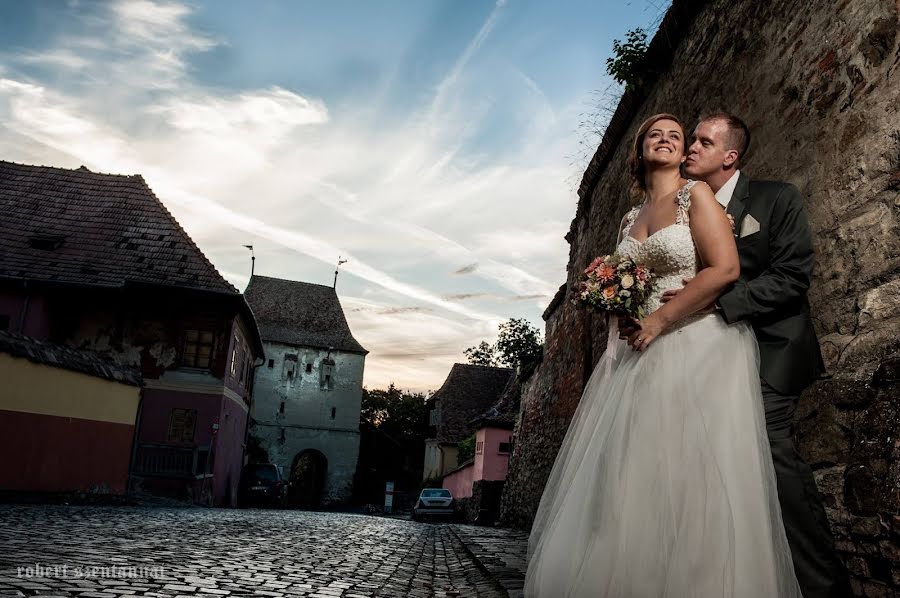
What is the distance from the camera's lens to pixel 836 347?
11.3ft

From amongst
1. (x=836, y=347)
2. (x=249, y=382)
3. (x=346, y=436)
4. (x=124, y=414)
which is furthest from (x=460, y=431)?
(x=836, y=347)

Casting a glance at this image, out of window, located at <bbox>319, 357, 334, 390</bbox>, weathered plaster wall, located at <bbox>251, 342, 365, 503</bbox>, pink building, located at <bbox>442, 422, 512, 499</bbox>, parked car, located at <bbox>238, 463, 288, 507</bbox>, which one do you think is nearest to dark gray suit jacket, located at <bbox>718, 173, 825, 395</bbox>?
parked car, located at <bbox>238, 463, 288, 507</bbox>

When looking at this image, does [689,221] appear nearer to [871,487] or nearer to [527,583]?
[871,487]

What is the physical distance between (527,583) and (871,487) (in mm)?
1508

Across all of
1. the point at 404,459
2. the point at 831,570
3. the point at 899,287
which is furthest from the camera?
the point at 404,459

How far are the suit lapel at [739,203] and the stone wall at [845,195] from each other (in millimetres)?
756

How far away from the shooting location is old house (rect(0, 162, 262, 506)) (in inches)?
805

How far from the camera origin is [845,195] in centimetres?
354

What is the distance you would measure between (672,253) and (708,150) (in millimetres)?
592

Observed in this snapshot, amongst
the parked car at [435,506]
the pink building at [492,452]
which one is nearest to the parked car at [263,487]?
the parked car at [435,506]

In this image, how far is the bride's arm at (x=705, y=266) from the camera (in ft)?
8.97

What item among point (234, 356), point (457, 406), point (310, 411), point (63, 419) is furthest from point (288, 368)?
point (63, 419)

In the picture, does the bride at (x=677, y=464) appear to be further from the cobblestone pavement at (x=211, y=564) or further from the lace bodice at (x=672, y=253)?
the cobblestone pavement at (x=211, y=564)

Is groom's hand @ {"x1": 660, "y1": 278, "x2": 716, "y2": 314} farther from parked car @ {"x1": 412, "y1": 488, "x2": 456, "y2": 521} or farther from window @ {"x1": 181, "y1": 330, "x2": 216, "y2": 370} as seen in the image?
parked car @ {"x1": 412, "y1": 488, "x2": 456, "y2": 521}
